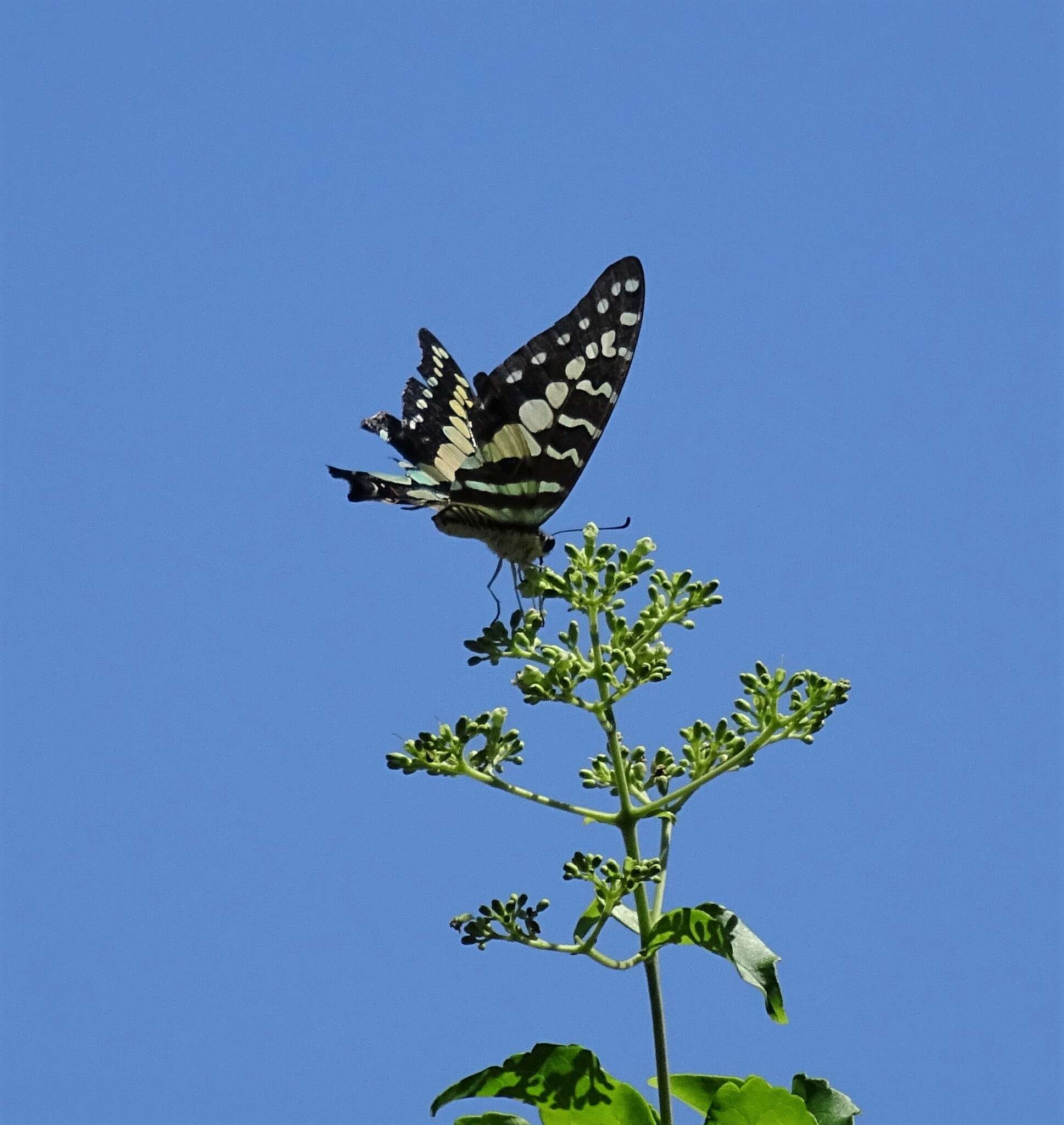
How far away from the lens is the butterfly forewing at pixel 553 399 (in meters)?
6.54

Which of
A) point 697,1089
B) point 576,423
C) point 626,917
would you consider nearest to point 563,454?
point 576,423

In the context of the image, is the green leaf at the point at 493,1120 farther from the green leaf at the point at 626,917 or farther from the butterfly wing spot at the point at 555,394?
the butterfly wing spot at the point at 555,394

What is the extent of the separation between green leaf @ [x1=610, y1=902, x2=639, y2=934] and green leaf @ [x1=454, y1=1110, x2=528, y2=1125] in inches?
34.1

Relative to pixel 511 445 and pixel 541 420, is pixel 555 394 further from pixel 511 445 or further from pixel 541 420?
pixel 511 445

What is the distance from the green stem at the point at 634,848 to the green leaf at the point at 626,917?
0.13 ft

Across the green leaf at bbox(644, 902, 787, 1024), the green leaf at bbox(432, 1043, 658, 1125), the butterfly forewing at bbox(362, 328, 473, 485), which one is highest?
the butterfly forewing at bbox(362, 328, 473, 485)

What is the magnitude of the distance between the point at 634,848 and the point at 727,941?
19.1 inches

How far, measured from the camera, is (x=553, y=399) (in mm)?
6562

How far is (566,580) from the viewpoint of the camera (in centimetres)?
543

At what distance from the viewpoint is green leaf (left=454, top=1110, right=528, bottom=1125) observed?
5117 millimetres

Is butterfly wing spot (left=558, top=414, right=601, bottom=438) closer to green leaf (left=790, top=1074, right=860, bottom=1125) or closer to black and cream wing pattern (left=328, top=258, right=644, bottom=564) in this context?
Result: black and cream wing pattern (left=328, top=258, right=644, bottom=564)

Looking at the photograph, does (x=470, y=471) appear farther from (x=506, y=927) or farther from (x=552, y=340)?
(x=506, y=927)

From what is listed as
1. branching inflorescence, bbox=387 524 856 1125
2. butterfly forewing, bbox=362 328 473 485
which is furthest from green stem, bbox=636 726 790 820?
butterfly forewing, bbox=362 328 473 485

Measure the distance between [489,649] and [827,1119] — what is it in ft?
7.04
